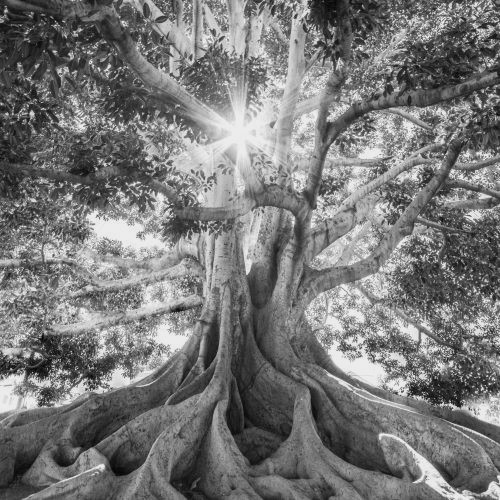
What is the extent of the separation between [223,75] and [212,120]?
885 mm

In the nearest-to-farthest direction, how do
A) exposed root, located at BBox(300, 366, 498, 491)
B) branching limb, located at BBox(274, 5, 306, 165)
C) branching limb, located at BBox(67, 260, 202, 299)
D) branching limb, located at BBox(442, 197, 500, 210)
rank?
exposed root, located at BBox(300, 366, 498, 491) → branching limb, located at BBox(274, 5, 306, 165) → branching limb, located at BBox(442, 197, 500, 210) → branching limb, located at BBox(67, 260, 202, 299)

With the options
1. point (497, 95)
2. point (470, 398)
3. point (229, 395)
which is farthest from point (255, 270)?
point (470, 398)

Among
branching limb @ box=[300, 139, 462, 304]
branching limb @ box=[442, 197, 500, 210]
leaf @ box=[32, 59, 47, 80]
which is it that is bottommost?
leaf @ box=[32, 59, 47, 80]

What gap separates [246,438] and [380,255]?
11.8 feet

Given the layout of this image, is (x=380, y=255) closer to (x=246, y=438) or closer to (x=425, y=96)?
(x=425, y=96)

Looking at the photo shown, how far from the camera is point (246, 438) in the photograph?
4504mm

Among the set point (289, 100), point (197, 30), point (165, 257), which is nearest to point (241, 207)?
point (289, 100)

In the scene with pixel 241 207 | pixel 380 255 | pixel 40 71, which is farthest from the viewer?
pixel 380 255

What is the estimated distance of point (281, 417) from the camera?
498cm

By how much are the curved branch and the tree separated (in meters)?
1.86

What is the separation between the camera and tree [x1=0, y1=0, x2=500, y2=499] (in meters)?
3.26

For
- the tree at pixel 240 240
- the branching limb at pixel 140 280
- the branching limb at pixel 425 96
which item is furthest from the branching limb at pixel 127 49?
the branching limb at pixel 140 280

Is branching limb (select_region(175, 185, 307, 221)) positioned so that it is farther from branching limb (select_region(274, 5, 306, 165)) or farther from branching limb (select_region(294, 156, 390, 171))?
branching limb (select_region(294, 156, 390, 171))

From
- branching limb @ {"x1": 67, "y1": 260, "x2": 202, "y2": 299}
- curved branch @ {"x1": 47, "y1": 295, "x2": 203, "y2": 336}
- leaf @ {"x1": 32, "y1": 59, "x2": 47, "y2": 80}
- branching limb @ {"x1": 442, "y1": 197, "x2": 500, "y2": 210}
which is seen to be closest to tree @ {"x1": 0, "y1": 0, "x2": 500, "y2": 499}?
leaf @ {"x1": 32, "y1": 59, "x2": 47, "y2": 80}
